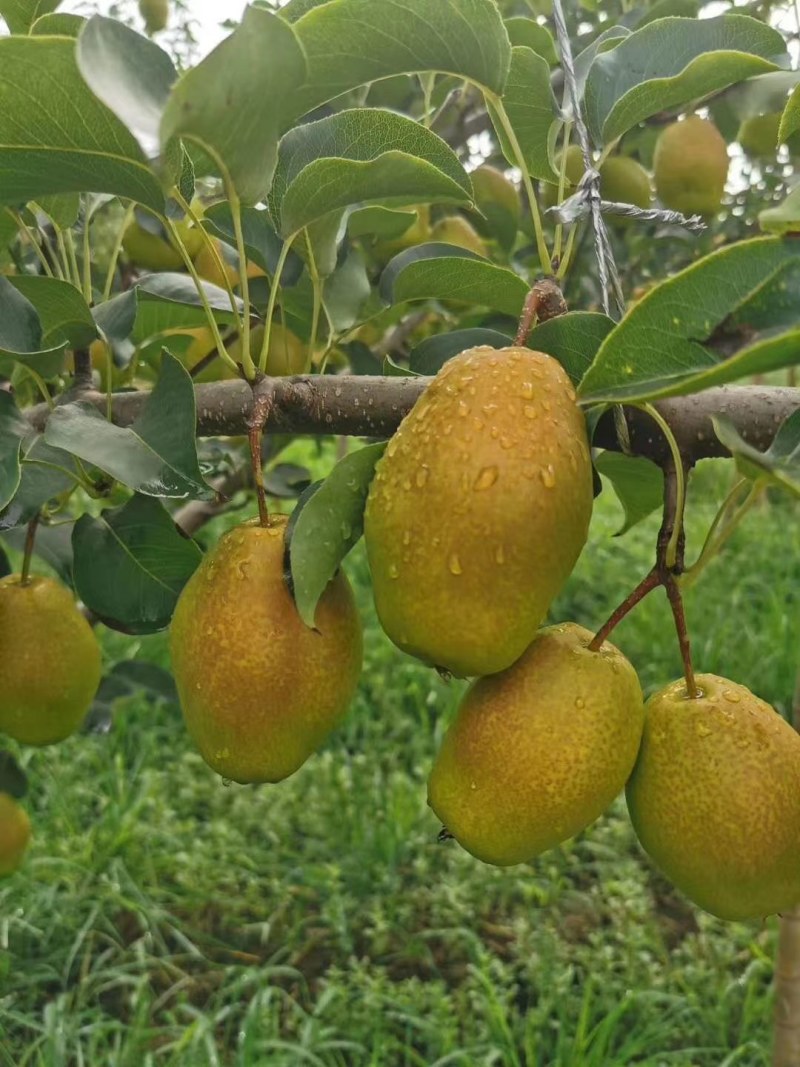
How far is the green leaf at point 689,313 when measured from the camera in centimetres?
46

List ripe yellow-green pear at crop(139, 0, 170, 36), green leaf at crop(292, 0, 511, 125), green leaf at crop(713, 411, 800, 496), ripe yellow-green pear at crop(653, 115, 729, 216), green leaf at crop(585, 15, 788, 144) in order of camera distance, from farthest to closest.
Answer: ripe yellow-green pear at crop(139, 0, 170, 36) → ripe yellow-green pear at crop(653, 115, 729, 216) → green leaf at crop(585, 15, 788, 144) → green leaf at crop(292, 0, 511, 125) → green leaf at crop(713, 411, 800, 496)

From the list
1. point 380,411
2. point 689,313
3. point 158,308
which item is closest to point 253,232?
point 158,308

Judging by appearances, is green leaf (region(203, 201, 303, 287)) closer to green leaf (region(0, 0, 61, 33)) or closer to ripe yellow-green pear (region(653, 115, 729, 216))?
green leaf (region(0, 0, 61, 33))

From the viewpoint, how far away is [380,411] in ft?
2.24

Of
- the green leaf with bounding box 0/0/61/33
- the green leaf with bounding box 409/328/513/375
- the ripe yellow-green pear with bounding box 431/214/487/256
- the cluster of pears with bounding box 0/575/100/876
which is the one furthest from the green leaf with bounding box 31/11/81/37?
the ripe yellow-green pear with bounding box 431/214/487/256

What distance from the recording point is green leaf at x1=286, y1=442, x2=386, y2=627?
0.56 m

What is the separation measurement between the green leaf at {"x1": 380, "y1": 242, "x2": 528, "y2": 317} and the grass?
3.07 ft

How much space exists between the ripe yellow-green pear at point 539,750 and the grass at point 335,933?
1.03 metres

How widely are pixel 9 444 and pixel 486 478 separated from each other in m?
0.35

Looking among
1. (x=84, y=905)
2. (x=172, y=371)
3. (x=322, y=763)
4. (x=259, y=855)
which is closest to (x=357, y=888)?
(x=259, y=855)

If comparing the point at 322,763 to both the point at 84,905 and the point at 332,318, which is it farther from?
the point at 332,318

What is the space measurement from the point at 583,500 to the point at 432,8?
29 cm

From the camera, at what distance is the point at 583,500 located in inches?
20.9

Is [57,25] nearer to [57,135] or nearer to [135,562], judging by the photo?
[57,135]
